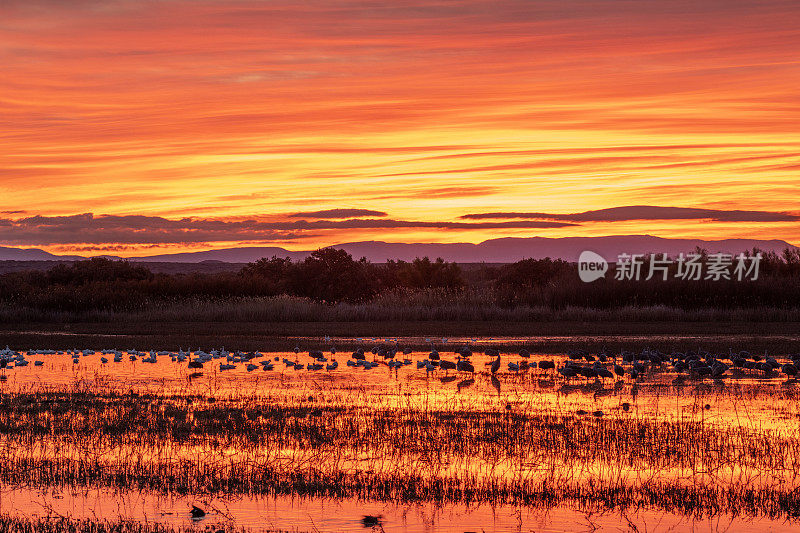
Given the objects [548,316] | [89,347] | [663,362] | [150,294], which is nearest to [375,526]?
[663,362]

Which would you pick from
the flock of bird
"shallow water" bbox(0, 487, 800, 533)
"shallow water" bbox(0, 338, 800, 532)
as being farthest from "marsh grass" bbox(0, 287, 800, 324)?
"shallow water" bbox(0, 487, 800, 533)

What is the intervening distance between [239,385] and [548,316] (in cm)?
2089

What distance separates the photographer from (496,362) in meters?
20.4

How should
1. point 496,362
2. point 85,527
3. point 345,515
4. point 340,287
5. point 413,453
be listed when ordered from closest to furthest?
point 85,527
point 345,515
point 413,453
point 496,362
point 340,287

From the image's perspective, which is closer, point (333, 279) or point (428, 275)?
point (333, 279)

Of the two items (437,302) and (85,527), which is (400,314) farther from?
(85,527)

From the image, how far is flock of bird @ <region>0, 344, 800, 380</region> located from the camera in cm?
1919

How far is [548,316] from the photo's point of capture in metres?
37.3

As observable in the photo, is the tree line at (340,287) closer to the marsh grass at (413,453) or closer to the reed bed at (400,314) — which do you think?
the reed bed at (400,314)

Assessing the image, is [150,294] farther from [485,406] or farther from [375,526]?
[375,526]

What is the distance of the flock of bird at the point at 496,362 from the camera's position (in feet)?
63.0

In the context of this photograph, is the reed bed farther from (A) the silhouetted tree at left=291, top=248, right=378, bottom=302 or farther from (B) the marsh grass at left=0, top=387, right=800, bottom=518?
(B) the marsh grass at left=0, top=387, right=800, bottom=518

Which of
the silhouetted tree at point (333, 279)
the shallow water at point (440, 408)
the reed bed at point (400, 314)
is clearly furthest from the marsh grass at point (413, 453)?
the silhouetted tree at point (333, 279)

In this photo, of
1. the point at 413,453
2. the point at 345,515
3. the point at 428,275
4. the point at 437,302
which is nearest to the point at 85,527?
the point at 345,515
